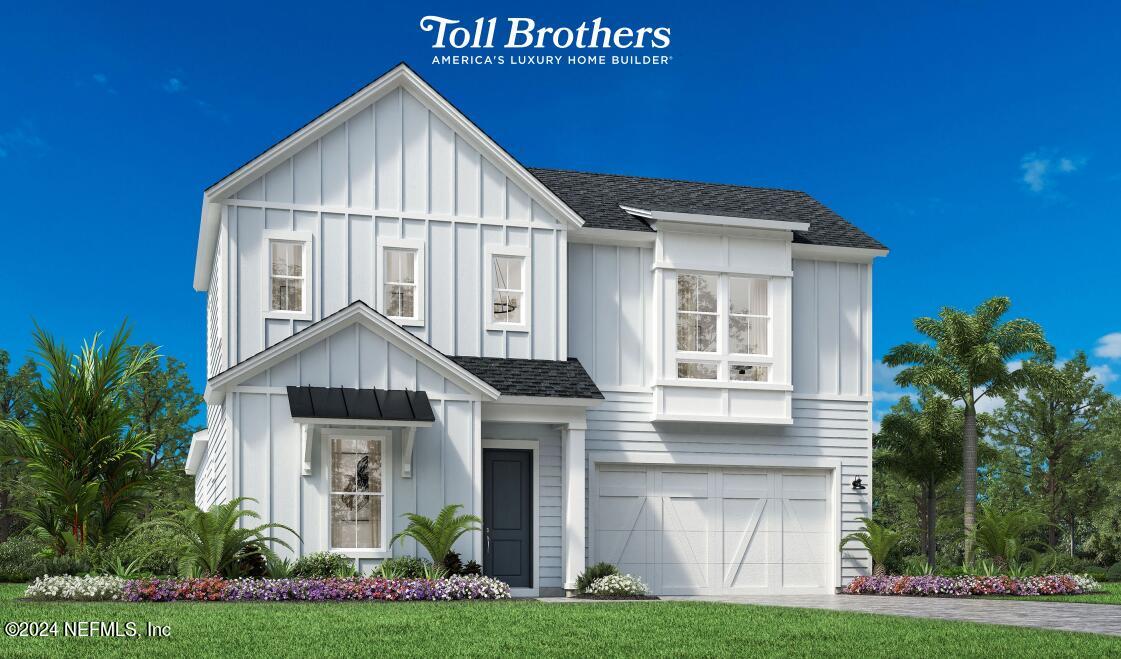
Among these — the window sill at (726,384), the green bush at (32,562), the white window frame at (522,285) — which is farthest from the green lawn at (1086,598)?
the green bush at (32,562)

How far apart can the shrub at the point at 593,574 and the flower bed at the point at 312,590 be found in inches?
102

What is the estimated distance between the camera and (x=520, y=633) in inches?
489

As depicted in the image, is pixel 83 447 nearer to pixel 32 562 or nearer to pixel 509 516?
pixel 32 562

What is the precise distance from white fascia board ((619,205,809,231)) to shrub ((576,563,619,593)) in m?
6.33

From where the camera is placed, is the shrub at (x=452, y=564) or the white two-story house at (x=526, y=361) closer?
the shrub at (x=452, y=564)

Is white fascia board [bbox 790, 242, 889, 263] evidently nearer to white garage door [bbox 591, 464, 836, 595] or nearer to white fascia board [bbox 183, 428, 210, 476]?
white garage door [bbox 591, 464, 836, 595]

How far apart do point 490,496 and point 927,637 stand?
9908 mm

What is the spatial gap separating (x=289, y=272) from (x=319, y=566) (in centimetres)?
523

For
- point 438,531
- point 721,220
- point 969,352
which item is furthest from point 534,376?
point 969,352

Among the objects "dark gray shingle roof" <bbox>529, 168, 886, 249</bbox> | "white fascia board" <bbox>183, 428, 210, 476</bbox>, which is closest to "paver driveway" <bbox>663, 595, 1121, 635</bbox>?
"dark gray shingle roof" <bbox>529, 168, 886, 249</bbox>

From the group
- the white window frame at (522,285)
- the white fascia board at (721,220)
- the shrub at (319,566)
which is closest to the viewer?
the shrub at (319,566)

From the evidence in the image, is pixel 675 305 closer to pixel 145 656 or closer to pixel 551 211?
pixel 551 211

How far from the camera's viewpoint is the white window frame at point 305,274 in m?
20.4

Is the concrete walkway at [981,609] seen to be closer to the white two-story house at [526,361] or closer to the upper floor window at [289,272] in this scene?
the white two-story house at [526,361]
